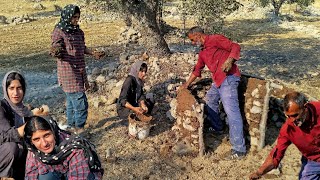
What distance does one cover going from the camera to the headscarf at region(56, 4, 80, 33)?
593 centimetres

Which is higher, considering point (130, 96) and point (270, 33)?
point (130, 96)

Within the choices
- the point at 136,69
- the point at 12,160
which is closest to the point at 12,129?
the point at 12,160

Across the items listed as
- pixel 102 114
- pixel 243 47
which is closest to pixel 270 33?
pixel 243 47

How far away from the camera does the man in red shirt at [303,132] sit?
356cm

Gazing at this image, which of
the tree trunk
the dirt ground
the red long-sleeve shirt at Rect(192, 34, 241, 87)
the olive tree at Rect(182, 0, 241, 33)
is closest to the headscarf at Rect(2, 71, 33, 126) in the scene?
the dirt ground

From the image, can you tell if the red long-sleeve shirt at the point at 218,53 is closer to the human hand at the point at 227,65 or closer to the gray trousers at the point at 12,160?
the human hand at the point at 227,65

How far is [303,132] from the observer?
12.4ft

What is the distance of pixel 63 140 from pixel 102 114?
437cm

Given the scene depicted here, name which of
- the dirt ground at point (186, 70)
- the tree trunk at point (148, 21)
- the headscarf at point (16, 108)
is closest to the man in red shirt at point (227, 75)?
the dirt ground at point (186, 70)

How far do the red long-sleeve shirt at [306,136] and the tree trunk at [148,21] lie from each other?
6529 mm

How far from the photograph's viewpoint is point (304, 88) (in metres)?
10.0

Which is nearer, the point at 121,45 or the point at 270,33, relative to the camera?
the point at 121,45

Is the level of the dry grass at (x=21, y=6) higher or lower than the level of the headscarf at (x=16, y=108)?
lower

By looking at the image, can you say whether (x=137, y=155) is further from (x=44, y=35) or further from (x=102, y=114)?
(x=44, y=35)
